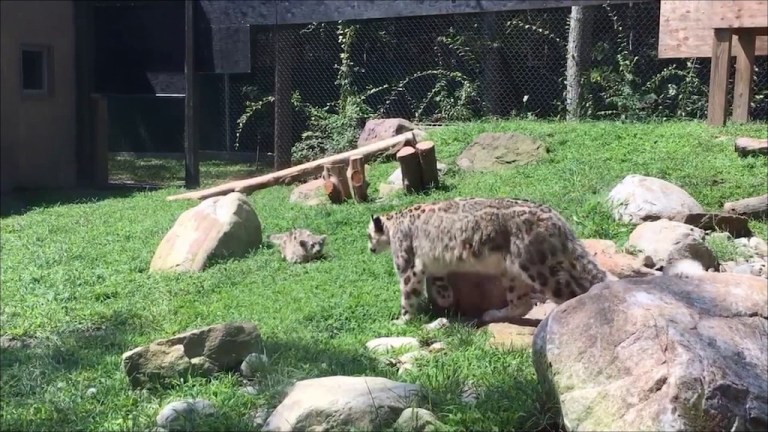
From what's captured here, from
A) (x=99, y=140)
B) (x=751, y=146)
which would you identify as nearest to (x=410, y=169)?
(x=751, y=146)

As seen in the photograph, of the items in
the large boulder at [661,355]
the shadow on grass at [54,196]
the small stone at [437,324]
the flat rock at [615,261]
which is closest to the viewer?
the large boulder at [661,355]

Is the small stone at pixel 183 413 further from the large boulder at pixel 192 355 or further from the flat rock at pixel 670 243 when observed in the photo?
the flat rock at pixel 670 243

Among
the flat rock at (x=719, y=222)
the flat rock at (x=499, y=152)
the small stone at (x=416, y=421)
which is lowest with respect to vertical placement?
the small stone at (x=416, y=421)

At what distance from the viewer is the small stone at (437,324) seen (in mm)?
6255

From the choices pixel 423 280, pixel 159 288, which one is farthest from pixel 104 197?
pixel 423 280

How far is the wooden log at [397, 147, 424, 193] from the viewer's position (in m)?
10.3

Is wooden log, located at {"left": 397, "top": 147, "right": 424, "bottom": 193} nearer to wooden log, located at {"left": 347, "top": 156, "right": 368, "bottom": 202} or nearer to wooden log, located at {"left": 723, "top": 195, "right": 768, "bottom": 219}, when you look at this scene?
wooden log, located at {"left": 347, "top": 156, "right": 368, "bottom": 202}

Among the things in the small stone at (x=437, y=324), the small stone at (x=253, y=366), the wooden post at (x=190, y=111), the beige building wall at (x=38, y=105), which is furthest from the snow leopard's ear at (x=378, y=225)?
the beige building wall at (x=38, y=105)

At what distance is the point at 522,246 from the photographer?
6.18 meters

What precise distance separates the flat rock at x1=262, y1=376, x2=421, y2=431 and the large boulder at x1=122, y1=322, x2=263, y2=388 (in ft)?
3.65

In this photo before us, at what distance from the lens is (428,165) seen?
10.5m

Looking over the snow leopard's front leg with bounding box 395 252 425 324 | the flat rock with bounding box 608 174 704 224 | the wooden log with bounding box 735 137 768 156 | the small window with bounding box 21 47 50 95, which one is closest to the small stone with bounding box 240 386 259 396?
the snow leopard's front leg with bounding box 395 252 425 324

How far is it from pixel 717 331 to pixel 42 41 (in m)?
13.4

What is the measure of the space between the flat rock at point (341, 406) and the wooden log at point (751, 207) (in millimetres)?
5352
